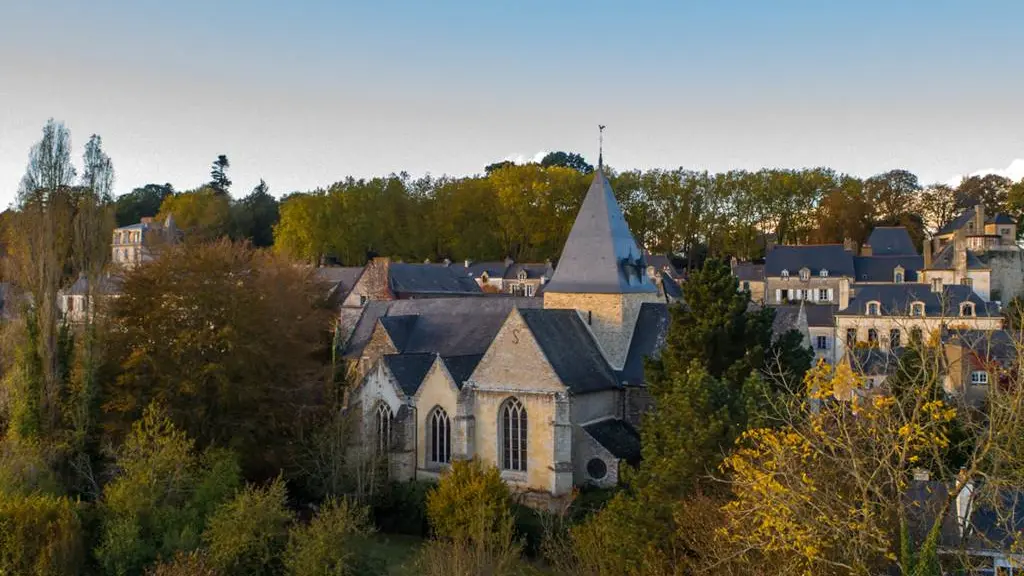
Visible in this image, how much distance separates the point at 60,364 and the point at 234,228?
75302mm

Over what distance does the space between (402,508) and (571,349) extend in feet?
24.9

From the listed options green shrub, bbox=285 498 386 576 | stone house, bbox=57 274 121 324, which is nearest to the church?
stone house, bbox=57 274 121 324

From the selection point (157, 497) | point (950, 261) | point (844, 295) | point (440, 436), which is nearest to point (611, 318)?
point (440, 436)

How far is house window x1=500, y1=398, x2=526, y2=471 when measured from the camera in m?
29.5

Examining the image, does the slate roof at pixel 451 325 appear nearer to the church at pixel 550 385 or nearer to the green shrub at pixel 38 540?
the church at pixel 550 385

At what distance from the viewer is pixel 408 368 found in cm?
3219

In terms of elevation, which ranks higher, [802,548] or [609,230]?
[609,230]

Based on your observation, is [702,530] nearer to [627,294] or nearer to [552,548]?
[552,548]

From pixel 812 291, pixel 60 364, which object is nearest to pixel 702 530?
pixel 60 364

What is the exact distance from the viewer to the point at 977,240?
7050 cm

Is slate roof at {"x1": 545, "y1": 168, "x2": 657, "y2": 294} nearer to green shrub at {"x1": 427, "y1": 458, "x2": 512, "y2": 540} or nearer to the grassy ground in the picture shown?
green shrub at {"x1": 427, "y1": 458, "x2": 512, "y2": 540}

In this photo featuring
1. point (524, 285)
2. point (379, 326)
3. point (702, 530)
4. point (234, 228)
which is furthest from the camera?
point (234, 228)

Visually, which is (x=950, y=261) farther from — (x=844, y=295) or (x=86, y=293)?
(x=86, y=293)

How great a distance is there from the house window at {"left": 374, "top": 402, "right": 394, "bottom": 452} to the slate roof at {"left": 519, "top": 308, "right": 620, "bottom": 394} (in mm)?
6118
